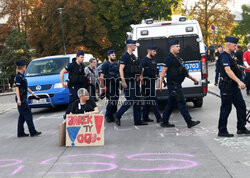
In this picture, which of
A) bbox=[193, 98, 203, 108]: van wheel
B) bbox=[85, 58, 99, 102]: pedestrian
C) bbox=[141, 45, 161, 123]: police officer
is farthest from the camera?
bbox=[193, 98, 203, 108]: van wheel

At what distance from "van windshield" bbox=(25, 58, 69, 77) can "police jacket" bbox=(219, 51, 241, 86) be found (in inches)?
314

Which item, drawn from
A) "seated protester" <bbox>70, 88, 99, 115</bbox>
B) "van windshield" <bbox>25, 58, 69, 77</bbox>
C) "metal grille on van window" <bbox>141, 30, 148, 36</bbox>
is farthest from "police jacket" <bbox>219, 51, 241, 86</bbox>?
"van windshield" <bbox>25, 58, 69, 77</bbox>

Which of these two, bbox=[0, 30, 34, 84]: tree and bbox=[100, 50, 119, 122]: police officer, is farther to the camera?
bbox=[0, 30, 34, 84]: tree

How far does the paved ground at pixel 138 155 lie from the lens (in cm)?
570

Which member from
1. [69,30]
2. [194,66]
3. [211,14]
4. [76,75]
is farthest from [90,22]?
[76,75]

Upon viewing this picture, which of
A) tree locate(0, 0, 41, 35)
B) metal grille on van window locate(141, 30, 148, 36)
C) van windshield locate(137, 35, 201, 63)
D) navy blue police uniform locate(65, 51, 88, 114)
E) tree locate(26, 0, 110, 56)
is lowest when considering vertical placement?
navy blue police uniform locate(65, 51, 88, 114)

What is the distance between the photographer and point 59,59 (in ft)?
50.0

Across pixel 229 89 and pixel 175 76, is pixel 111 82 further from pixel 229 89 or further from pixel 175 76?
pixel 229 89

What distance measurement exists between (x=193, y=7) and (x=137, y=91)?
54.9 m

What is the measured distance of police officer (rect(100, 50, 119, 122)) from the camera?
1082 cm

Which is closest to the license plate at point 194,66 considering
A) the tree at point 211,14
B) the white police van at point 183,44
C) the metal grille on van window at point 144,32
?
the white police van at point 183,44

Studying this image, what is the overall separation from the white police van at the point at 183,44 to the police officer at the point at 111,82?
1341mm

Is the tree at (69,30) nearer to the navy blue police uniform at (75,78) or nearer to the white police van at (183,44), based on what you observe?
the white police van at (183,44)

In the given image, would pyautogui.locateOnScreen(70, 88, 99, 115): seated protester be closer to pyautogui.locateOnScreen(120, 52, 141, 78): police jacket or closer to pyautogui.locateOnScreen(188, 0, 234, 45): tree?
pyautogui.locateOnScreen(120, 52, 141, 78): police jacket
